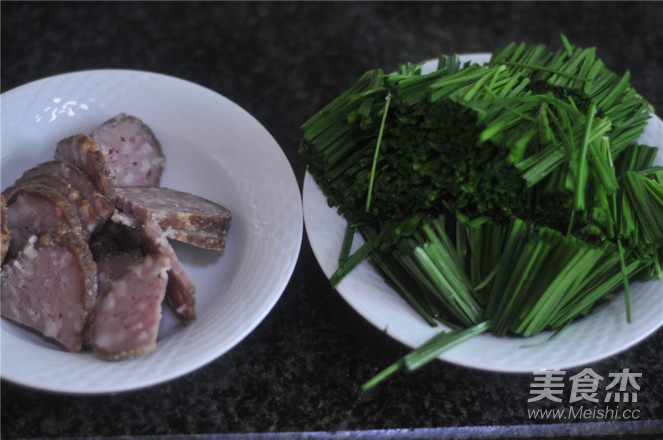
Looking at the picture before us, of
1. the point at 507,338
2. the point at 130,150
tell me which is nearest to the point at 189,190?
the point at 130,150

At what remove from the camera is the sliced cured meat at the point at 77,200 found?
142cm

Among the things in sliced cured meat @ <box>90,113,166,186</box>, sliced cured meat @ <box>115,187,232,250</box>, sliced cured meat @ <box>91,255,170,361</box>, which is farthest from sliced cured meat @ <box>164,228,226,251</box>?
sliced cured meat @ <box>90,113,166,186</box>

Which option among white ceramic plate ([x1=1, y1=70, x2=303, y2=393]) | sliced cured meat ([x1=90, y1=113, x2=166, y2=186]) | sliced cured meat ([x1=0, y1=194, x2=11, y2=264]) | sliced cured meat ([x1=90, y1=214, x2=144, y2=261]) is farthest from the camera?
sliced cured meat ([x1=90, y1=113, x2=166, y2=186])

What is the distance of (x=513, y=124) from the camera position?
1.30 m

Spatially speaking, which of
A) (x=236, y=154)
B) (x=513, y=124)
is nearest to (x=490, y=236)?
(x=513, y=124)

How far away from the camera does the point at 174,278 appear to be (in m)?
1.33

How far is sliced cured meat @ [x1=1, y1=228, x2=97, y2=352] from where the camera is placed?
1306mm

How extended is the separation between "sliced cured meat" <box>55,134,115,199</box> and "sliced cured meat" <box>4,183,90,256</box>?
0.10m

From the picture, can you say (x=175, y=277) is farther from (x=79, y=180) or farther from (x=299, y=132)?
(x=299, y=132)

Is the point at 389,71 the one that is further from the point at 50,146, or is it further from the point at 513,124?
the point at 50,146

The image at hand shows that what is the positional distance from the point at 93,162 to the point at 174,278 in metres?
0.39

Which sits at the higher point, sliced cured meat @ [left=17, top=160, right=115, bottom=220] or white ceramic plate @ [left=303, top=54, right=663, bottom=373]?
sliced cured meat @ [left=17, top=160, right=115, bottom=220]

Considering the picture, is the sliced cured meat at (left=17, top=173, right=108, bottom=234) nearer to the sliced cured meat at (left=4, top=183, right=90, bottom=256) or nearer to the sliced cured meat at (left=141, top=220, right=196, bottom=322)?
the sliced cured meat at (left=4, top=183, right=90, bottom=256)

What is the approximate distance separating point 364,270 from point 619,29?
1563 mm
